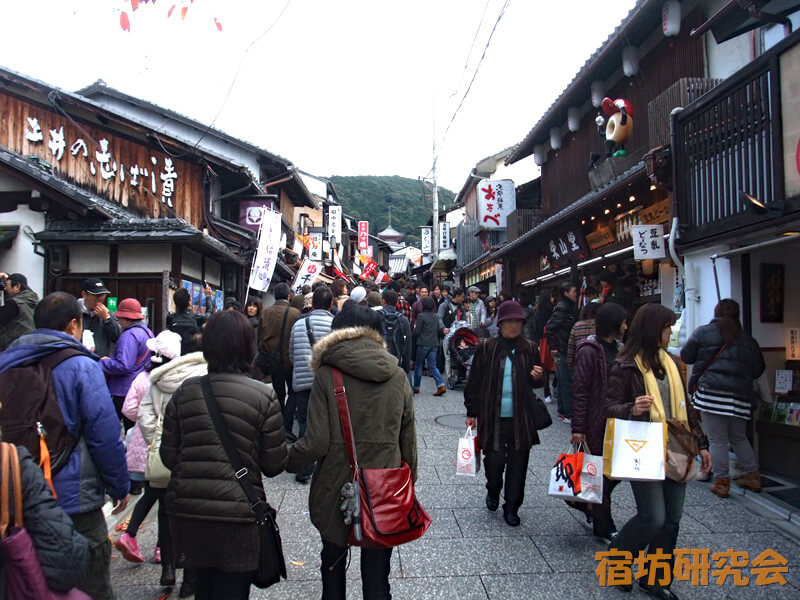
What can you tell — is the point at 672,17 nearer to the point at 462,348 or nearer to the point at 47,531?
the point at 462,348

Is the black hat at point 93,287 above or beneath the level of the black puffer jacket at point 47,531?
above

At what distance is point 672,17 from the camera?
8.91 metres

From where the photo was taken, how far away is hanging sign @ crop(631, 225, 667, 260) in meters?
8.04

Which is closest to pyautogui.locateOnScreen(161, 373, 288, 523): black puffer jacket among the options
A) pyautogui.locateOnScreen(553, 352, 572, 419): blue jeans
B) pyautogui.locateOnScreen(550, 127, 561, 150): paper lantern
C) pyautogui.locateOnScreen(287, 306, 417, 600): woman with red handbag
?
pyautogui.locateOnScreen(287, 306, 417, 600): woman with red handbag

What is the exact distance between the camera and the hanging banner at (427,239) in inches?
1469

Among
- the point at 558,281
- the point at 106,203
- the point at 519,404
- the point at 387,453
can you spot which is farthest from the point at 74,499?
the point at 558,281

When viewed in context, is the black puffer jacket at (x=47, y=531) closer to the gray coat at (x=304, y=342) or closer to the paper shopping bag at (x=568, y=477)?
the paper shopping bag at (x=568, y=477)

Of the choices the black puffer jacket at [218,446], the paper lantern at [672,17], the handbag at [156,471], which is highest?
the paper lantern at [672,17]

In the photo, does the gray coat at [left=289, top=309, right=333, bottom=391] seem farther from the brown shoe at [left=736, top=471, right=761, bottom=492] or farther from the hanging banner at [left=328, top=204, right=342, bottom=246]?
the hanging banner at [left=328, top=204, right=342, bottom=246]

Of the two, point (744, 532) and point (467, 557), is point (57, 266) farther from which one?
point (744, 532)

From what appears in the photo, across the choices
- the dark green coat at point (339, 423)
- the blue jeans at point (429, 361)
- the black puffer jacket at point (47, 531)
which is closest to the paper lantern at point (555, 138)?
the blue jeans at point (429, 361)

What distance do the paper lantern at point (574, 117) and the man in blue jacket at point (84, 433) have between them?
521 inches

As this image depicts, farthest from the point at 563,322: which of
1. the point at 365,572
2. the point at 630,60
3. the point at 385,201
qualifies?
the point at 385,201

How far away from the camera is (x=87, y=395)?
291cm
